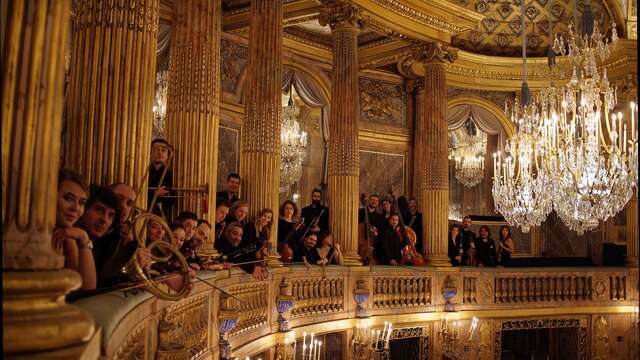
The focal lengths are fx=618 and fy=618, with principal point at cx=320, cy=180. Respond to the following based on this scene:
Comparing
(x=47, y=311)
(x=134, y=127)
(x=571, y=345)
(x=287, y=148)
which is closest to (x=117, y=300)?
(x=47, y=311)

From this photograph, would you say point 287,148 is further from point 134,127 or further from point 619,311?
point 134,127

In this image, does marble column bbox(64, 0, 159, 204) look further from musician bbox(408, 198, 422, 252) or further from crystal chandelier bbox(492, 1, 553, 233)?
musician bbox(408, 198, 422, 252)

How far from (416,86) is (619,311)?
826cm

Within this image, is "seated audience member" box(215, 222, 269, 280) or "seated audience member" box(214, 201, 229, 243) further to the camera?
"seated audience member" box(214, 201, 229, 243)

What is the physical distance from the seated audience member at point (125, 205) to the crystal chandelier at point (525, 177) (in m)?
8.77

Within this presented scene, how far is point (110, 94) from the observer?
4984 mm

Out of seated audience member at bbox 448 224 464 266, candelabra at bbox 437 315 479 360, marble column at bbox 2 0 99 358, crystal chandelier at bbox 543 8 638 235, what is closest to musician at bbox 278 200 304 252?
crystal chandelier at bbox 543 8 638 235

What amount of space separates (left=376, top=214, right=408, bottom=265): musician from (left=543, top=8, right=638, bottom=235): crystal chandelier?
3.59 m

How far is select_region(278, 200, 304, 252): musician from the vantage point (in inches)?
411

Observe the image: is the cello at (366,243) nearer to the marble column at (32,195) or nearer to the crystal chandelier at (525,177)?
the crystal chandelier at (525,177)

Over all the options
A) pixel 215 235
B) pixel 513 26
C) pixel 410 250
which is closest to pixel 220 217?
pixel 215 235

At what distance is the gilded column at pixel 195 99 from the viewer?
7270 mm

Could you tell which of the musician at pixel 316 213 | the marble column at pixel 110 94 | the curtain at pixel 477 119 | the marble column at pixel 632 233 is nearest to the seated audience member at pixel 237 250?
the marble column at pixel 110 94

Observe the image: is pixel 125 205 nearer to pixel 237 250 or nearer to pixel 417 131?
pixel 237 250
